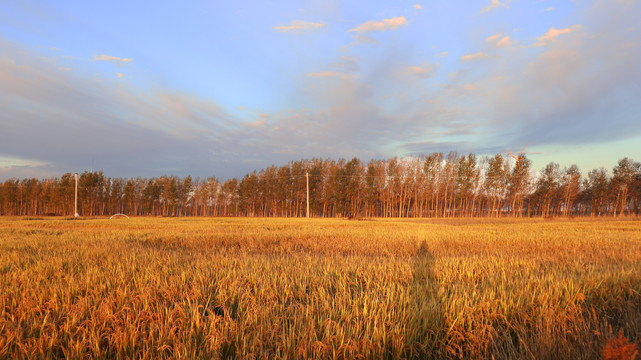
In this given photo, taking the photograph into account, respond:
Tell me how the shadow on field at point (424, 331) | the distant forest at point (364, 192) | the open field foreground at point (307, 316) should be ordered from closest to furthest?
1. the open field foreground at point (307, 316)
2. the shadow on field at point (424, 331)
3. the distant forest at point (364, 192)

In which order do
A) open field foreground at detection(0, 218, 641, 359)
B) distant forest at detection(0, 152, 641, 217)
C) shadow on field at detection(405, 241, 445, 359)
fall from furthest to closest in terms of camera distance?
distant forest at detection(0, 152, 641, 217), shadow on field at detection(405, 241, 445, 359), open field foreground at detection(0, 218, 641, 359)

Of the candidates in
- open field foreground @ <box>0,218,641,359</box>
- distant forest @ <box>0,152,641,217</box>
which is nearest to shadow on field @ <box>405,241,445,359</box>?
open field foreground @ <box>0,218,641,359</box>

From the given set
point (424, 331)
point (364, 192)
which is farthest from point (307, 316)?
point (364, 192)

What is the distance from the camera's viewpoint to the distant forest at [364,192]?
6612cm

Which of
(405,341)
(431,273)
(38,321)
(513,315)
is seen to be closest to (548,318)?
(513,315)

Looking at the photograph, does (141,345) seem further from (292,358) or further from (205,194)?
(205,194)

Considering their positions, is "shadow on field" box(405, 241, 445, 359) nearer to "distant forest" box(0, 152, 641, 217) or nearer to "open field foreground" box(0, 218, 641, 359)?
"open field foreground" box(0, 218, 641, 359)

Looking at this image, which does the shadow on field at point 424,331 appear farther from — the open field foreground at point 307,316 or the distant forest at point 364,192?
the distant forest at point 364,192

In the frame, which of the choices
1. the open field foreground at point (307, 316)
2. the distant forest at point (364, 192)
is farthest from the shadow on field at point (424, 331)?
the distant forest at point (364, 192)

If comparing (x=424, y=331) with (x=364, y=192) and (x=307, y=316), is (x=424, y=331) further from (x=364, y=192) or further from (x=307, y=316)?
(x=364, y=192)

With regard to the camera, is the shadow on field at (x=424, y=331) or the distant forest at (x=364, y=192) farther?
the distant forest at (x=364, y=192)

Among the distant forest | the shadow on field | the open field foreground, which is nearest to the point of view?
the open field foreground

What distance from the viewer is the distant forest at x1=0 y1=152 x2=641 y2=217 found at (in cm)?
6612

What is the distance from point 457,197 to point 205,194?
7097cm
